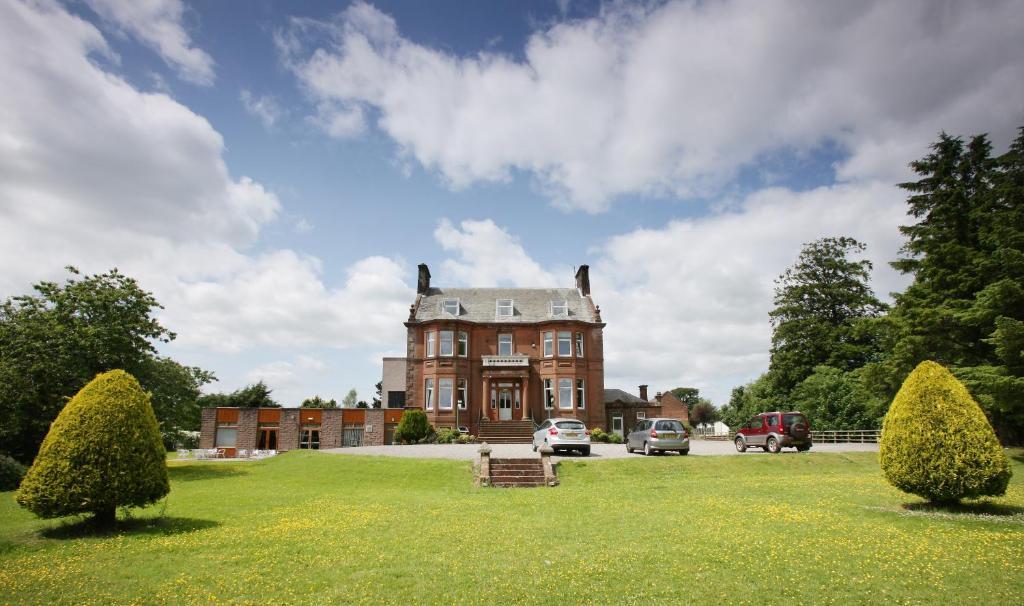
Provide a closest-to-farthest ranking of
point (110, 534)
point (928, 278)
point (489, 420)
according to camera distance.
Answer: point (110, 534), point (928, 278), point (489, 420)

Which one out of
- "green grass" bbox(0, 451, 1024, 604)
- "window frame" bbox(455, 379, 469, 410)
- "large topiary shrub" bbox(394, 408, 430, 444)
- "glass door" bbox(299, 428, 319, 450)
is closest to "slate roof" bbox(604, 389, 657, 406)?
"window frame" bbox(455, 379, 469, 410)

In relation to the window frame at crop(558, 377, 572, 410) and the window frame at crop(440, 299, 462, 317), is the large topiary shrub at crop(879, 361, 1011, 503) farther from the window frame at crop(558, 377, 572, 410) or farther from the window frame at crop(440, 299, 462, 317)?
the window frame at crop(440, 299, 462, 317)

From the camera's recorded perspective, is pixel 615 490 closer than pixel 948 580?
No

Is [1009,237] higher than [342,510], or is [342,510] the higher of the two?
[1009,237]

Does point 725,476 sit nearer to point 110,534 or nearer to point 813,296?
→ point 110,534

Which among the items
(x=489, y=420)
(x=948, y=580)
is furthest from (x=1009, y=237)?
(x=489, y=420)

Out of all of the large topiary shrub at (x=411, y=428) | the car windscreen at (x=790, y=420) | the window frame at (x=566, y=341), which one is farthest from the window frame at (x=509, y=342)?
the car windscreen at (x=790, y=420)

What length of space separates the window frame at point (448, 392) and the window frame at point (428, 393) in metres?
0.49

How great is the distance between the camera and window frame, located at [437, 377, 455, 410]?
1489 inches

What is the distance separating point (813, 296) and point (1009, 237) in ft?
73.5

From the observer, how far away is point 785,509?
11.6 meters

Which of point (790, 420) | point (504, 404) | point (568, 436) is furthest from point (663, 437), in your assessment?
point (504, 404)

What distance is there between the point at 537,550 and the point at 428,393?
30.4 metres

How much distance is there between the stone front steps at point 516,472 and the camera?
1820 centimetres
